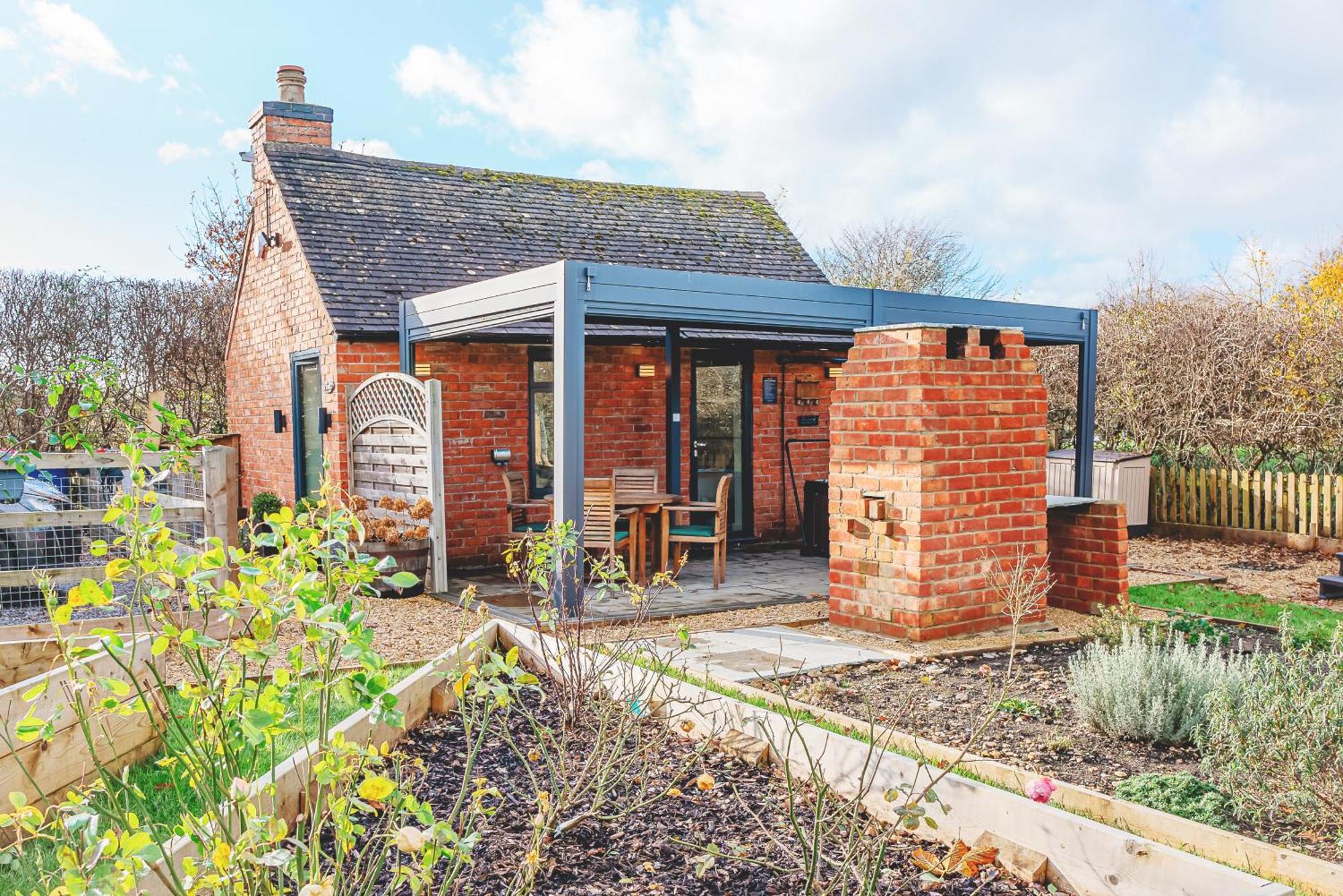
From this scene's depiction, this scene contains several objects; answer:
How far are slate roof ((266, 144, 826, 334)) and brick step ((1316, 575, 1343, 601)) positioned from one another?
6923 mm

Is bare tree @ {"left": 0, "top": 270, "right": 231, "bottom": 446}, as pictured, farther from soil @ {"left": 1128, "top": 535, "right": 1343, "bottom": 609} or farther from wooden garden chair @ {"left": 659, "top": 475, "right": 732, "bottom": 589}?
soil @ {"left": 1128, "top": 535, "right": 1343, "bottom": 609}

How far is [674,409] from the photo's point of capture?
9609 mm

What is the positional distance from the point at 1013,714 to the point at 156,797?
336 cm

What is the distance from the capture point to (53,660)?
397 cm

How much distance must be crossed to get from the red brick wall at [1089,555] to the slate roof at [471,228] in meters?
6.42

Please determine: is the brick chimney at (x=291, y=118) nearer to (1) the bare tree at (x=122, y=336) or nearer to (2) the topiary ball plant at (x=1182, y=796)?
(1) the bare tree at (x=122, y=336)

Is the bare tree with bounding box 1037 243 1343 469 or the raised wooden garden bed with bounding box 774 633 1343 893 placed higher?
the bare tree with bounding box 1037 243 1343 469

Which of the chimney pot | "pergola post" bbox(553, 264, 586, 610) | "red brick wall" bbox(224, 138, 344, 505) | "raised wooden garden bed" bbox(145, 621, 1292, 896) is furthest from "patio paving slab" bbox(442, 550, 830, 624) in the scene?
the chimney pot

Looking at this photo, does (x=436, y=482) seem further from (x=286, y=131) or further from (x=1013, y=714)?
(x=286, y=131)

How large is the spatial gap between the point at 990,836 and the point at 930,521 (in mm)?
3251

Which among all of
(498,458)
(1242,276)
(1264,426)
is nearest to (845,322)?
(498,458)

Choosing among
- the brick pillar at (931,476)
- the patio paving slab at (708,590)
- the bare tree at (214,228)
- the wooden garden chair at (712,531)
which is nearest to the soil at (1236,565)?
the patio paving slab at (708,590)

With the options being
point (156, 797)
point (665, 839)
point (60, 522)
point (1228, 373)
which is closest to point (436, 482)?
point (60, 522)

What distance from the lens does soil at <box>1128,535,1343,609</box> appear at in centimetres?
914
